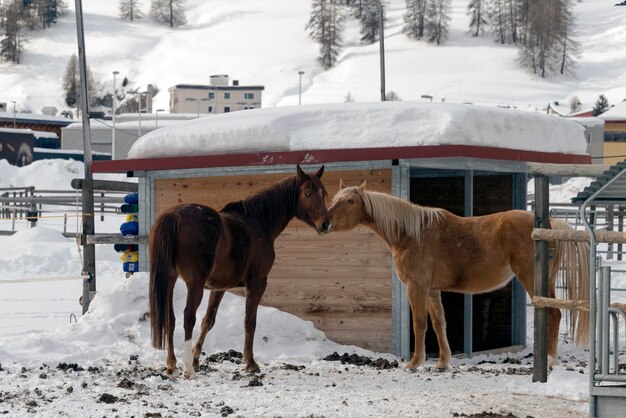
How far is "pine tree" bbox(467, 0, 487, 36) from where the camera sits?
157 m

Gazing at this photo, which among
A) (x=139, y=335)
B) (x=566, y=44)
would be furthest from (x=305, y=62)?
(x=139, y=335)

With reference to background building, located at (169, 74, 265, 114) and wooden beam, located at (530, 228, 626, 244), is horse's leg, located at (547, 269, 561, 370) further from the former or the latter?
background building, located at (169, 74, 265, 114)

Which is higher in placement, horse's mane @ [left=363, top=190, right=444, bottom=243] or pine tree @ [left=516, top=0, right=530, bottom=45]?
pine tree @ [left=516, top=0, right=530, bottom=45]

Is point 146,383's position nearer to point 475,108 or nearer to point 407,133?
point 407,133

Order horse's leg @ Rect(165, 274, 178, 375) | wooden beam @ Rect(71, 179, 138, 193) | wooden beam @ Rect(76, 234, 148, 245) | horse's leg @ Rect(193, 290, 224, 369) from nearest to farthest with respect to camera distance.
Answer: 1. horse's leg @ Rect(165, 274, 178, 375)
2. horse's leg @ Rect(193, 290, 224, 369)
3. wooden beam @ Rect(76, 234, 148, 245)
4. wooden beam @ Rect(71, 179, 138, 193)

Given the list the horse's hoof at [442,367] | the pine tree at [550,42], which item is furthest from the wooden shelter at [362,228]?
the pine tree at [550,42]

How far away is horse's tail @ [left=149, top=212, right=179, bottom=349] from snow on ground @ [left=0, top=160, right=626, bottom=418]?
1.74ft

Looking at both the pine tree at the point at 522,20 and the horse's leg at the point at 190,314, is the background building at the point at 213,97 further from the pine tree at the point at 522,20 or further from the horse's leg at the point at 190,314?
the horse's leg at the point at 190,314

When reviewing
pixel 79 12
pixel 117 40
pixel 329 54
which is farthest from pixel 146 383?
pixel 117 40

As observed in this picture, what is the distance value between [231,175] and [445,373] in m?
3.70

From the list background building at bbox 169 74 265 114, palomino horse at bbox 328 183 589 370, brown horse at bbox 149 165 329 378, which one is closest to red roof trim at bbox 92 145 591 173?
palomino horse at bbox 328 183 589 370

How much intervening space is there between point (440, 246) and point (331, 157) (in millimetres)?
1650

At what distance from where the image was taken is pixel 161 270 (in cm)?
876

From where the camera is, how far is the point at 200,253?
895 centimetres
